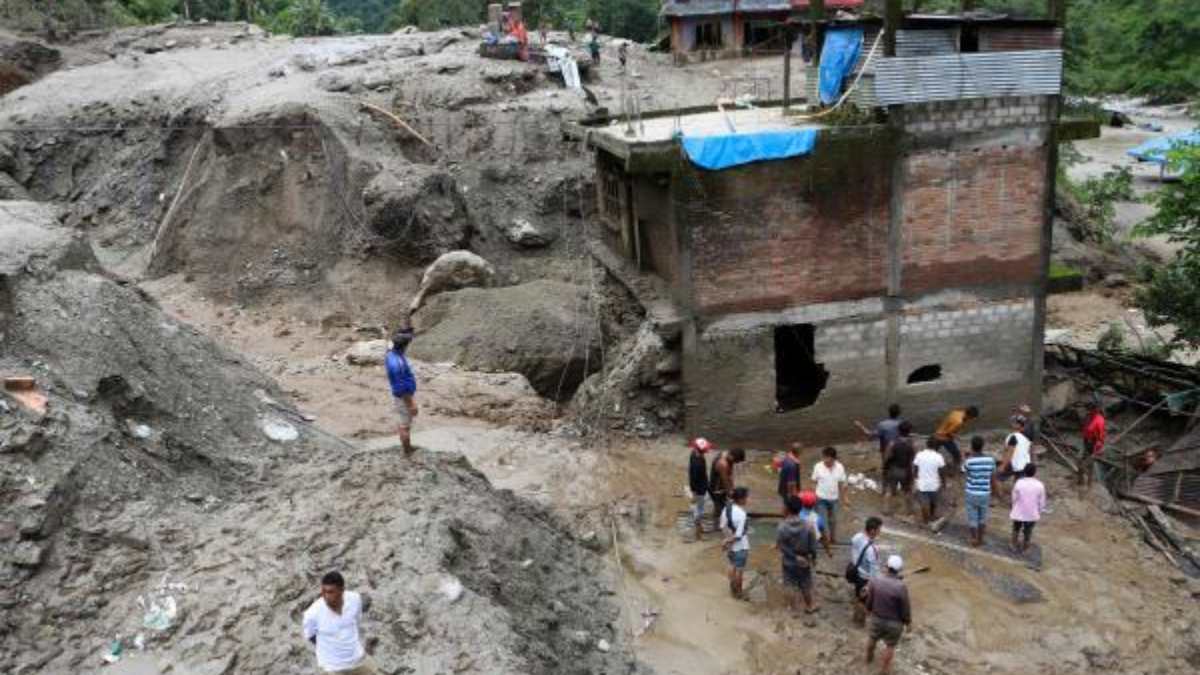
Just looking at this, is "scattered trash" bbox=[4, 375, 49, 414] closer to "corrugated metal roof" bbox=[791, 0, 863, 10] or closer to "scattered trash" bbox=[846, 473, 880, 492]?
"scattered trash" bbox=[846, 473, 880, 492]

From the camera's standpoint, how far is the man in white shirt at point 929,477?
41.5 ft

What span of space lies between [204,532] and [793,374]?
10.4m

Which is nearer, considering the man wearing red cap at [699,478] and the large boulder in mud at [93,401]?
the large boulder in mud at [93,401]

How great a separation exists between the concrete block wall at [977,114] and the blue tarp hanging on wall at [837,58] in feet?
4.19

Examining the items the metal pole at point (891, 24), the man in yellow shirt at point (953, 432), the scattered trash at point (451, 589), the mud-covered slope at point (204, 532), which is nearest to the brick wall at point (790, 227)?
the metal pole at point (891, 24)

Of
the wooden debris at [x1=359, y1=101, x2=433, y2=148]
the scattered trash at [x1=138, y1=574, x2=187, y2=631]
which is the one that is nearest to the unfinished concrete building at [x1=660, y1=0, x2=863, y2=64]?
the wooden debris at [x1=359, y1=101, x2=433, y2=148]

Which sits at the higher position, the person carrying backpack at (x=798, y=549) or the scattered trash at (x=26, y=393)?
the scattered trash at (x=26, y=393)

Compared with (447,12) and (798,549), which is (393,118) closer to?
(798,549)

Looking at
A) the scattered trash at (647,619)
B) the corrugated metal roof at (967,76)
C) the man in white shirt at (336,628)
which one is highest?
the corrugated metal roof at (967,76)

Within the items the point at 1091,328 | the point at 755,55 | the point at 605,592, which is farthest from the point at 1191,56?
the point at 605,592

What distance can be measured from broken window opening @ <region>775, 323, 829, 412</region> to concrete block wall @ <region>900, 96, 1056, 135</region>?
3.76m

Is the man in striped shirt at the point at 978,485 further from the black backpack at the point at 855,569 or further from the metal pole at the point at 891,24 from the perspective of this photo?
the metal pole at the point at 891,24

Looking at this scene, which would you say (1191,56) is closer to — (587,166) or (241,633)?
(587,166)

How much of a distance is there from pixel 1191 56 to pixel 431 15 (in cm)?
3582
